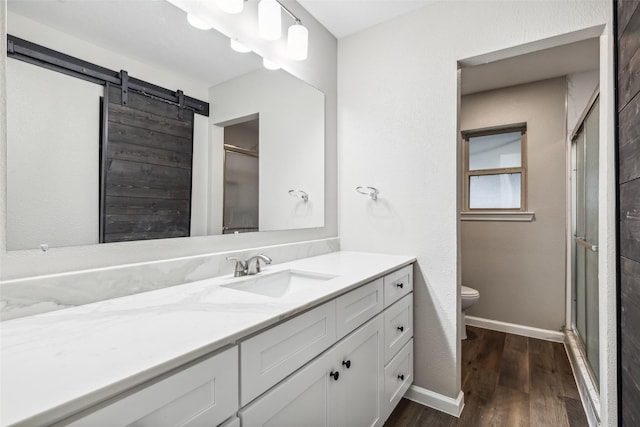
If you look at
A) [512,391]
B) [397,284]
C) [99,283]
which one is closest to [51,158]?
[99,283]

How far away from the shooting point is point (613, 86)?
1294 mm

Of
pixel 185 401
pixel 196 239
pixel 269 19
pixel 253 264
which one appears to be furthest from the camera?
pixel 269 19

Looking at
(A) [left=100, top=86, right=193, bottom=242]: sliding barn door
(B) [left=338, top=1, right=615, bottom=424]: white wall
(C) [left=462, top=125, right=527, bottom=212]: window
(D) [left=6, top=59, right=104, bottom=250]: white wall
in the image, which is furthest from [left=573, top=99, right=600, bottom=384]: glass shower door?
(D) [left=6, top=59, right=104, bottom=250]: white wall

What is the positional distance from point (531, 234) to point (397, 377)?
196cm

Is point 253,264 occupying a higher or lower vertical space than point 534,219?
lower

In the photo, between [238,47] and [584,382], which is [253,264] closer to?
[238,47]

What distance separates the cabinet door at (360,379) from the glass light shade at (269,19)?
57.3 inches

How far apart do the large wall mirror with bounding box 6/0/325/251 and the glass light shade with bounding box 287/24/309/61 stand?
13 cm

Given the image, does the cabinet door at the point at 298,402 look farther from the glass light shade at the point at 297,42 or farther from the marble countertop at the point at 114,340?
the glass light shade at the point at 297,42

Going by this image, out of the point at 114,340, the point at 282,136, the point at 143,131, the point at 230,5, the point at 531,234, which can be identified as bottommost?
the point at 114,340

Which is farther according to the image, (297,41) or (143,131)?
(297,41)

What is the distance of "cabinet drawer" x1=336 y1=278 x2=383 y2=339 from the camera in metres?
1.13

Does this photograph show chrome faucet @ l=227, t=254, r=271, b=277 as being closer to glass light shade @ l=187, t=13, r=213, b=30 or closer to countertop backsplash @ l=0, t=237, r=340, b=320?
countertop backsplash @ l=0, t=237, r=340, b=320

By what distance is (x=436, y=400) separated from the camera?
1735 mm
